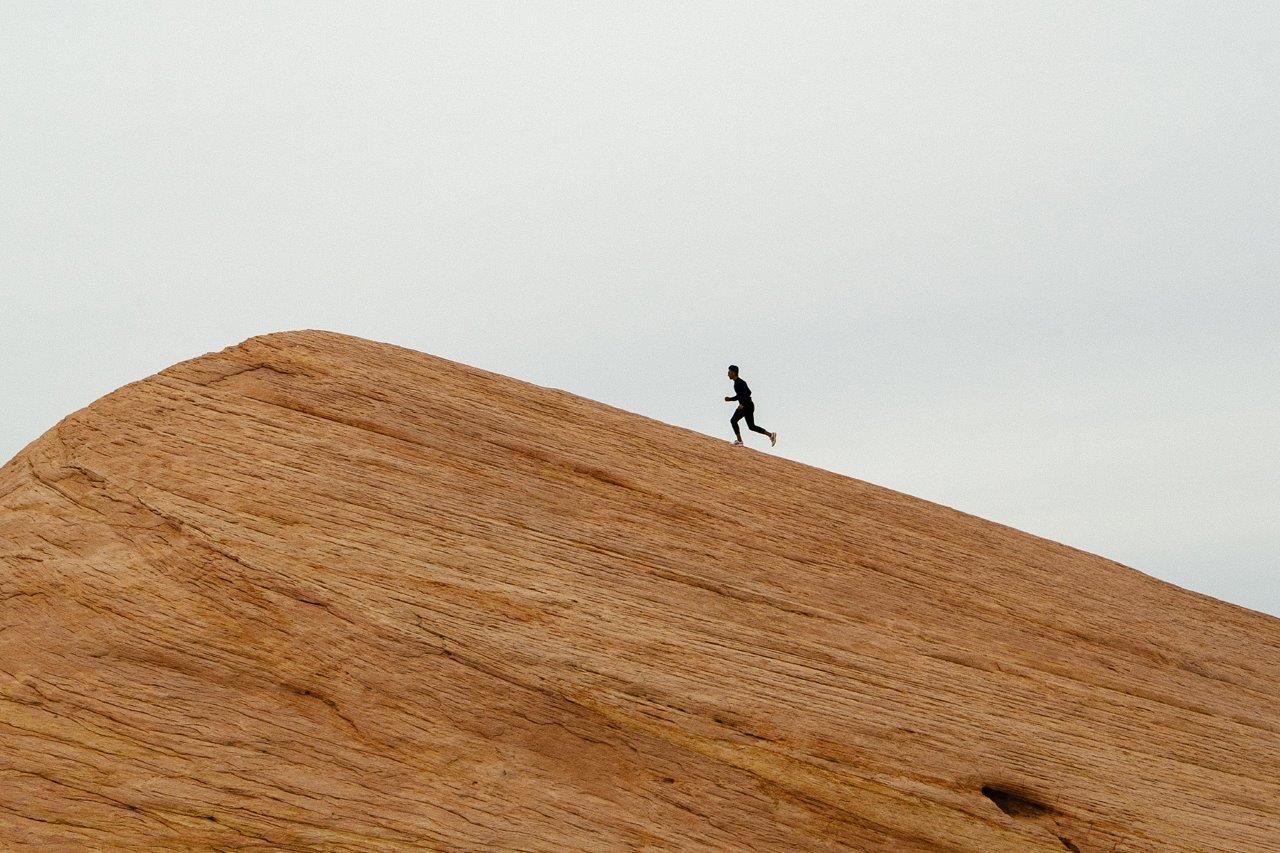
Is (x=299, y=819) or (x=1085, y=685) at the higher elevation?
(x=1085, y=685)

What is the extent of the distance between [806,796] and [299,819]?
7040mm

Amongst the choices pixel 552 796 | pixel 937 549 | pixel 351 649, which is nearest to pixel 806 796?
pixel 552 796

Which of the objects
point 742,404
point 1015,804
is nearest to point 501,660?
point 1015,804

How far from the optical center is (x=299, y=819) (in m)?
14.3

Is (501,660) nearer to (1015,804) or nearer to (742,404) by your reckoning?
(1015,804)

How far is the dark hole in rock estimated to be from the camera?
1720 centimetres

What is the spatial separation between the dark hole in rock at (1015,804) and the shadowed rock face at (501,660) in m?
0.06

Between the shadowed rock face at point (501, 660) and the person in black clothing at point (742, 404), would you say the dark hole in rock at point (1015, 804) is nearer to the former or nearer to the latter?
the shadowed rock face at point (501, 660)

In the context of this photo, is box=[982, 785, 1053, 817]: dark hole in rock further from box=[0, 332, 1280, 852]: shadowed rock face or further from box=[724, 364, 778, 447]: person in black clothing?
box=[724, 364, 778, 447]: person in black clothing

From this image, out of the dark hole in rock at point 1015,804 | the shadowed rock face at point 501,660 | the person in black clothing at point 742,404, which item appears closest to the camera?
the shadowed rock face at point 501,660

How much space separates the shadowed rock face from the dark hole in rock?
2.2 inches

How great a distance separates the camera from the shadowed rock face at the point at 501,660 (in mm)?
14773

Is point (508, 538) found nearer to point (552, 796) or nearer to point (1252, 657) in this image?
point (552, 796)

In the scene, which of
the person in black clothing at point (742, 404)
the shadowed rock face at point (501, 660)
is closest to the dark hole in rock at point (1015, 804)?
the shadowed rock face at point (501, 660)
